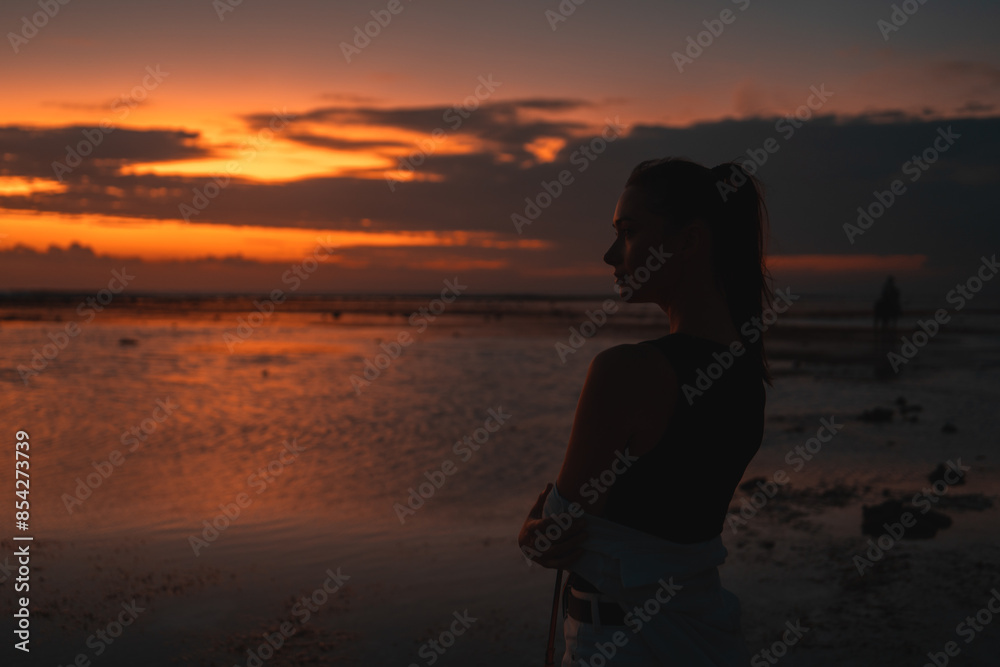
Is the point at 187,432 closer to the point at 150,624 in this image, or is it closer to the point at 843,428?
the point at 150,624

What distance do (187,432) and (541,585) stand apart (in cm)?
784

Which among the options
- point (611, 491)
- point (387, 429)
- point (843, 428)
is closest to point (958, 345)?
point (843, 428)

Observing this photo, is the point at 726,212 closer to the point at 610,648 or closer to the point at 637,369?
the point at 637,369

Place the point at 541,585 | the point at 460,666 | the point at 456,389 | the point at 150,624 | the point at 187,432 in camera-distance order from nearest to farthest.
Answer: the point at 460,666 → the point at 150,624 → the point at 541,585 → the point at 187,432 → the point at 456,389

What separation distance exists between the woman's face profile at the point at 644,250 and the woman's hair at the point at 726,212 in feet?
0.09

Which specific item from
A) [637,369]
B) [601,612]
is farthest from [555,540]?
[637,369]

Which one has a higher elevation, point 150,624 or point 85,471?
point 150,624

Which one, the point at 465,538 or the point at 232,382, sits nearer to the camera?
the point at 465,538

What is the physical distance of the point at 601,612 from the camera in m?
1.66

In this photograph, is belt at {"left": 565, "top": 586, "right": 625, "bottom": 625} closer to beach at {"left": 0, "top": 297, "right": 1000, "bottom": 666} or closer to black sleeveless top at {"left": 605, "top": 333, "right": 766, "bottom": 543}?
black sleeveless top at {"left": 605, "top": 333, "right": 766, "bottom": 543}

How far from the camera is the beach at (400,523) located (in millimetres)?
5117

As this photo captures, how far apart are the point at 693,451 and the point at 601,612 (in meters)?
0.42

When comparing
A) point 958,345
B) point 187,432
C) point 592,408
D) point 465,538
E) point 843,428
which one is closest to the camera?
point 592,408

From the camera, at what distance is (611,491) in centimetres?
164
